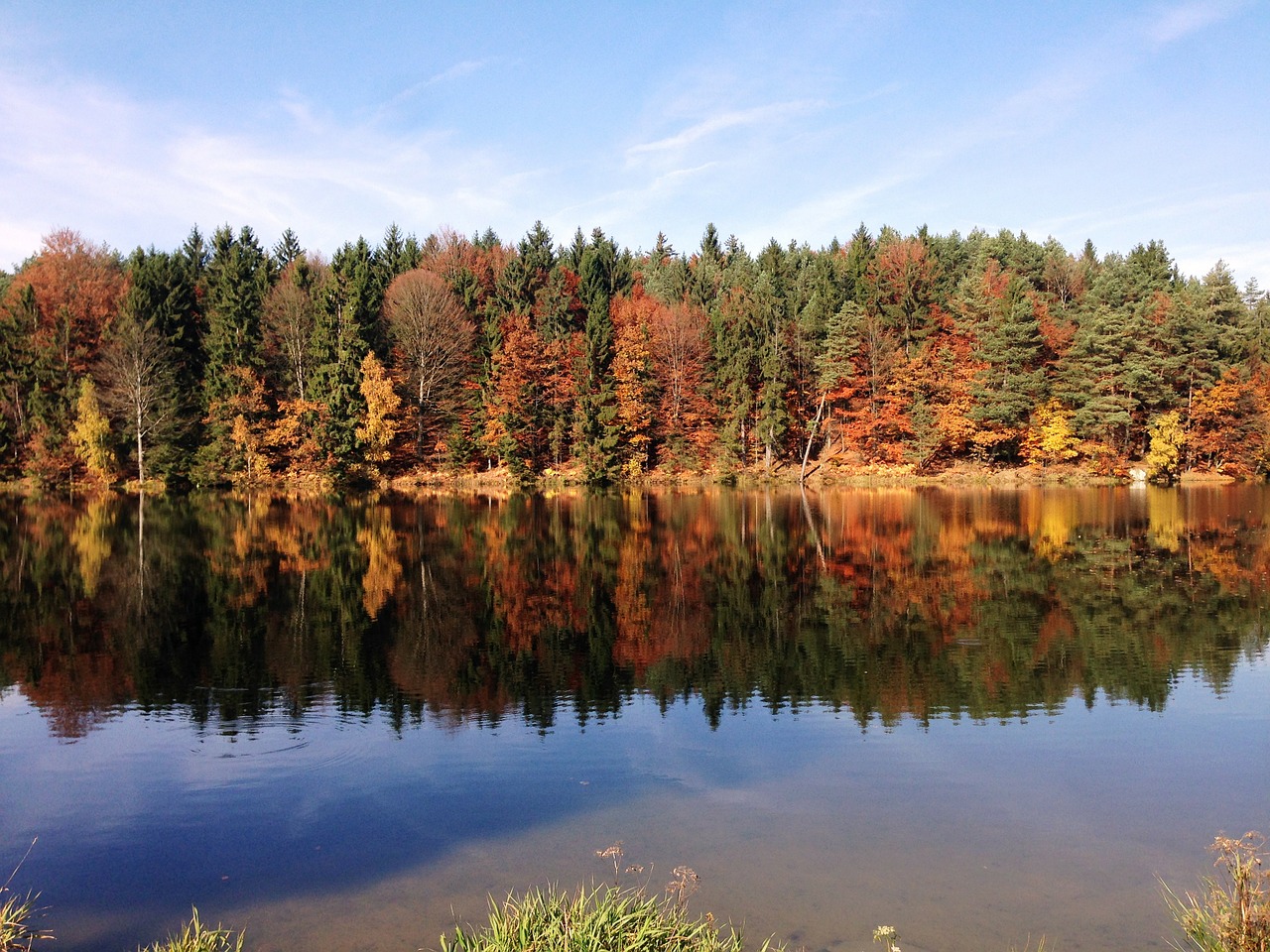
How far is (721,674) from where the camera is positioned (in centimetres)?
1180

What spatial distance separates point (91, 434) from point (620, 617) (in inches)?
1930

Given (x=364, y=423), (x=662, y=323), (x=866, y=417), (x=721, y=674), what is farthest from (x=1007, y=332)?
(x=721, y=674)

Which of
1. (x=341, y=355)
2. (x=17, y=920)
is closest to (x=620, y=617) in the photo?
(x=17, y=920)

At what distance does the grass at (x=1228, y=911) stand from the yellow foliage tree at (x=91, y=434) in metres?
58.6

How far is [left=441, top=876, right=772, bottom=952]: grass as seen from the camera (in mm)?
4461

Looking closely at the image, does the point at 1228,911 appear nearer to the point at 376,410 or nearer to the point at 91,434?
the point at 376,410

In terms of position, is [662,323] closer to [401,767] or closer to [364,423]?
[364,423]

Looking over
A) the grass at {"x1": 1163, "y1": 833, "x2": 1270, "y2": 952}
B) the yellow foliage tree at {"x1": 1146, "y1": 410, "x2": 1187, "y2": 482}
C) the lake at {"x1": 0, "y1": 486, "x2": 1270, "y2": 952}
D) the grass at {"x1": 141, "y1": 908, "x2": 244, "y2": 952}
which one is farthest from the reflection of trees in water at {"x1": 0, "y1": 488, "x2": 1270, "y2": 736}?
the yellow foliage tree at {"x1": 1146, "y1": 410, "x2": 1187, "y2": 482}

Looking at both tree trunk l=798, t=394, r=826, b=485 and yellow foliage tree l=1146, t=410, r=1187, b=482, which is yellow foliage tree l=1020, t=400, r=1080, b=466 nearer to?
yellow foliage tree l=1146, t=410, r=1187, b=482

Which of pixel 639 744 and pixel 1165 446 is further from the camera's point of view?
pixel 1165 446

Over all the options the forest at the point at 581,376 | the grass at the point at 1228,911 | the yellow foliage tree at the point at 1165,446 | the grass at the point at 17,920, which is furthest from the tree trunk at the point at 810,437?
the grass at the point at 17,920

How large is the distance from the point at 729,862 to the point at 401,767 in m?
3.54

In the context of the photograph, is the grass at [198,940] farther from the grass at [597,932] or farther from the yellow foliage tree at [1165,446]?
the yellow foliage tree at [1165,446]

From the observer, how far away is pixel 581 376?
191ft
